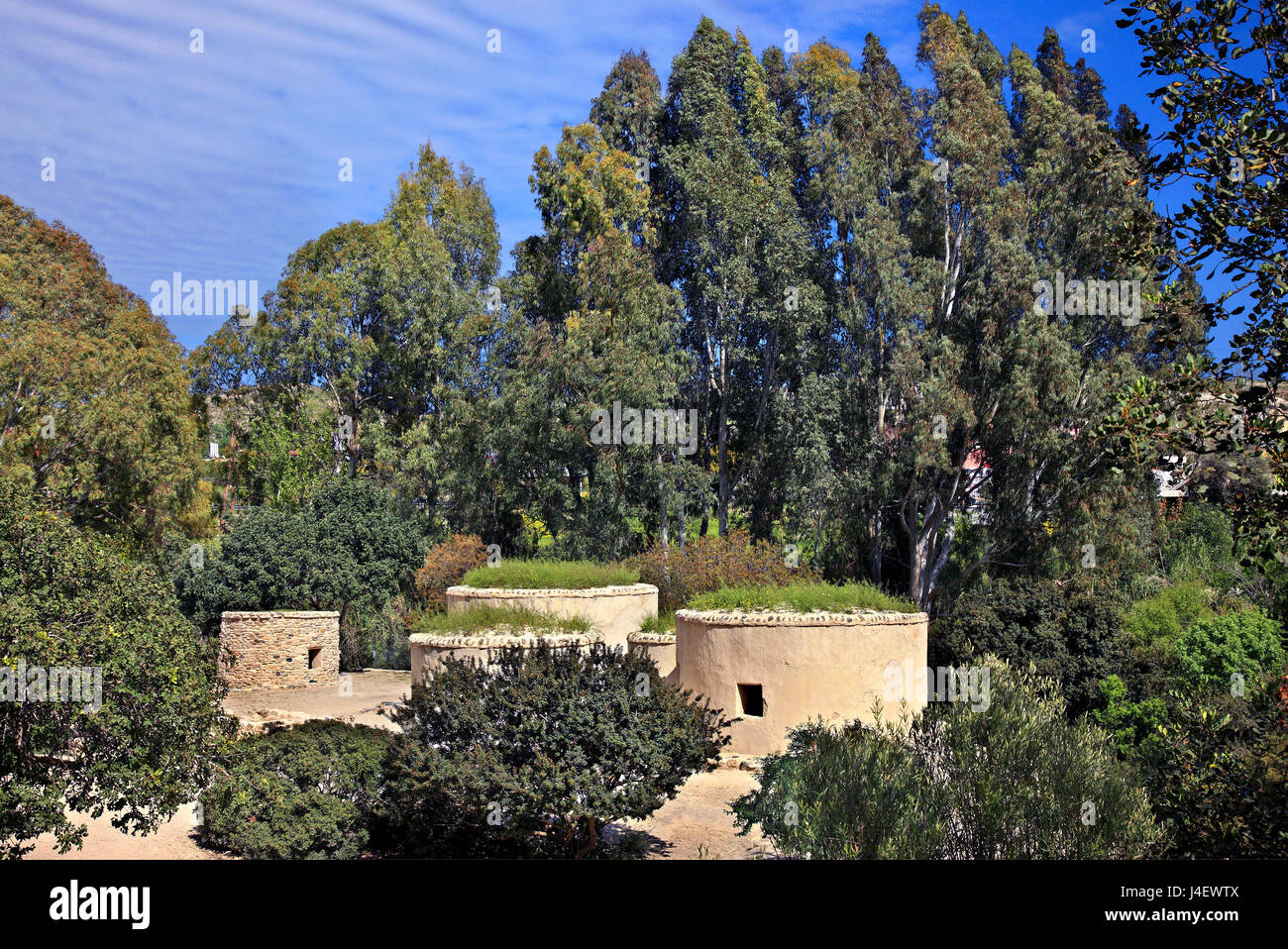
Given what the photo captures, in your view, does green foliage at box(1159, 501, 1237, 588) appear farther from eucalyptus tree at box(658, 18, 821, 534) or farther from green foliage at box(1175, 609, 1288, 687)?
eucalyptus tree at box(658, 18, 821, 534)

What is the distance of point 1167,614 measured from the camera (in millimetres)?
17781

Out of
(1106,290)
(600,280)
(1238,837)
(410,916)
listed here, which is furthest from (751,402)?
(410,916)

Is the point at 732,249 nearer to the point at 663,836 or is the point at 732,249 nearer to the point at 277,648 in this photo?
the point at 277,648

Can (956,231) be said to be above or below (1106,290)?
above

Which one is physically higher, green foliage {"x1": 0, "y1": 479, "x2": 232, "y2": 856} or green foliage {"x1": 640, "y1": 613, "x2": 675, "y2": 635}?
green foliage {"x1": 0, "y1": 479, "x2": 232, "y2": 856}

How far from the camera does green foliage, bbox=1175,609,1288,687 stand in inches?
554

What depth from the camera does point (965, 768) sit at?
749 centimetres

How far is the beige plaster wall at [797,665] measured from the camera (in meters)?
12.3

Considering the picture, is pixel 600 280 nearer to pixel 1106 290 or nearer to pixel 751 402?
pixel 751 402

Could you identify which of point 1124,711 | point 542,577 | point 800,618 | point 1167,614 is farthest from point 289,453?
point 1124,711

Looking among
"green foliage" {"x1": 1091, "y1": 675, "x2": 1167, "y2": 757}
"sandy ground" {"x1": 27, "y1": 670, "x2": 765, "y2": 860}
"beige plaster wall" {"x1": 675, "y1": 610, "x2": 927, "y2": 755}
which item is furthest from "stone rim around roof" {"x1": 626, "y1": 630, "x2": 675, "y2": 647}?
"green foliage" {"x1": 1091, "y1": 675, "x2": 1167, "y2": 757}

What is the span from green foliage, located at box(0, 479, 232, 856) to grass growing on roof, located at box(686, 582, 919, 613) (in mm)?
7519

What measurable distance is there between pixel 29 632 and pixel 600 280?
70.6 ft

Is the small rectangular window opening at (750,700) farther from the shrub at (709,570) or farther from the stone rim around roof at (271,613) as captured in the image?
the stone rim around roof at (271,613)
